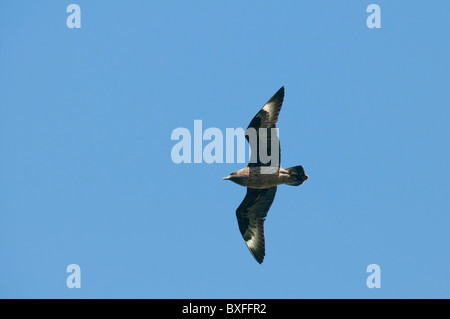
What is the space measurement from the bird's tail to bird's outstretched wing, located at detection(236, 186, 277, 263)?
102 cm

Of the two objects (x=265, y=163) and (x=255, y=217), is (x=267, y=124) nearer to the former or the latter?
(x=265, y=163)

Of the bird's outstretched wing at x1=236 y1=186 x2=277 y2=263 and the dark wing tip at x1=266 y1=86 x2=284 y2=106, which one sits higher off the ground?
the dark wing tip at x1=266 y1=86 x2=284 y2=106

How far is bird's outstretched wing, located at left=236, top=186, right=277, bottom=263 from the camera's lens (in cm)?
1492

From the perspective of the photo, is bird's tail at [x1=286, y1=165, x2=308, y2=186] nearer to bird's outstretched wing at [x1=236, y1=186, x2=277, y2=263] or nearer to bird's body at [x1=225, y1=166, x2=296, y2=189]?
bird's body at [x1=225, y1=166, x2=296, y2=189]

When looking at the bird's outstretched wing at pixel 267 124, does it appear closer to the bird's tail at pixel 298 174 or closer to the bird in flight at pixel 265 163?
the bird in flight at pixel 265 163

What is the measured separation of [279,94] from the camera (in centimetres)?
1438

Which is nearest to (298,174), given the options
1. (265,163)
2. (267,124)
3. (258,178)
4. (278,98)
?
(265,163)

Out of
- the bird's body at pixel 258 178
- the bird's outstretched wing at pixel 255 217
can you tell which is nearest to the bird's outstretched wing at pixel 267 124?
the bird's body at pixel 258 178

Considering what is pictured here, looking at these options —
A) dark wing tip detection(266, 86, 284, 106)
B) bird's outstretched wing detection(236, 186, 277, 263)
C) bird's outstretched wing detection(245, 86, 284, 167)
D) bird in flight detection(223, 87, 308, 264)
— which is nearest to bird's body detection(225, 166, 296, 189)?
bird in flight detection(223, 87, 308, 264)

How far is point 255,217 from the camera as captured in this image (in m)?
15.2

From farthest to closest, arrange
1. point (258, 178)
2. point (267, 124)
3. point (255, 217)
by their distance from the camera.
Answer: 1. point (255, 217)
2. point (258, 178)
3. point (267, 124)

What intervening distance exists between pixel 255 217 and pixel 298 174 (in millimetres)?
1833
